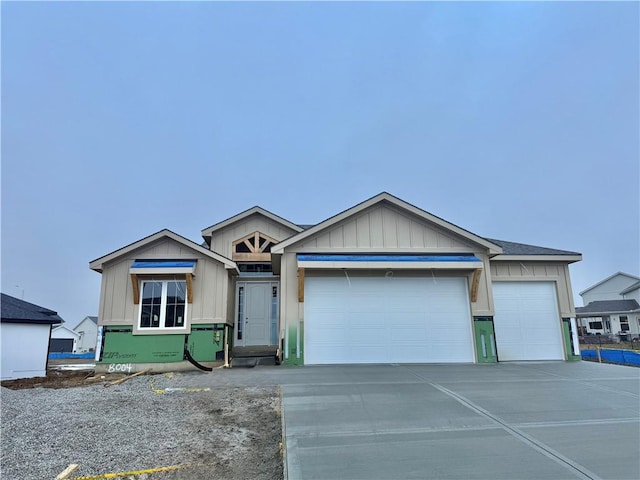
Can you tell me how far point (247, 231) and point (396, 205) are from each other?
587 cm

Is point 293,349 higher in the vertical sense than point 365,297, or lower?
lower

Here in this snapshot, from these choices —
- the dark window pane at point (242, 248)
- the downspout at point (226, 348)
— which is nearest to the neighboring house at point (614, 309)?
the dark window pane at point (242, 248)

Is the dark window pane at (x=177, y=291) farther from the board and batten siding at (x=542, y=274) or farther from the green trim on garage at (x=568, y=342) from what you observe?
the green trim on garage at (x=568, y=342)

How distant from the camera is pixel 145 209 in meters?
29.7

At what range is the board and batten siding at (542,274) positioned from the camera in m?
11.1

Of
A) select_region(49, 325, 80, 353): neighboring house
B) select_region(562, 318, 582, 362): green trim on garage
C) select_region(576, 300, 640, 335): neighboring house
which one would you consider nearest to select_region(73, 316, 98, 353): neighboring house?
select_region(49, 325, 80, 353): neighboring house

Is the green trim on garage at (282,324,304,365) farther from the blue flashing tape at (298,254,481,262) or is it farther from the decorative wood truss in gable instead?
the decorative wood truss in gable

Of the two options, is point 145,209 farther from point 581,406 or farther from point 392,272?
point 581,406

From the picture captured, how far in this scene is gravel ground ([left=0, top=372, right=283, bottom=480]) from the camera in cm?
366

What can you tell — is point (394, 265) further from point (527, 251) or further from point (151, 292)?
point (151, 292)

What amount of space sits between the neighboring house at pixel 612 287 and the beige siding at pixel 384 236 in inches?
1572

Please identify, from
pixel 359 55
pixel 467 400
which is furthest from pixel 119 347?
pixel 359 55

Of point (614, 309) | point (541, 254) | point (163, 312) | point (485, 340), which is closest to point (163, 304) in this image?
point (163, 312)

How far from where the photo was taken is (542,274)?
444 inches
